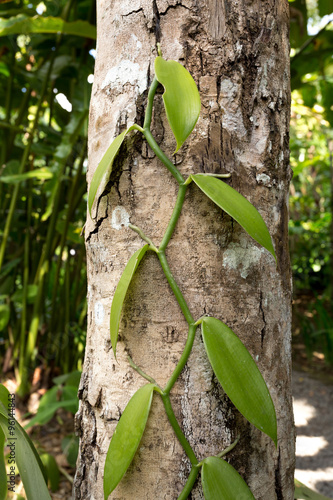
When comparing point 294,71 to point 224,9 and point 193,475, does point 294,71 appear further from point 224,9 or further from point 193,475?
point 193,475

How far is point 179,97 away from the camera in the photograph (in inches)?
14.4

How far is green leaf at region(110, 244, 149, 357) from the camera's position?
1.20 ft

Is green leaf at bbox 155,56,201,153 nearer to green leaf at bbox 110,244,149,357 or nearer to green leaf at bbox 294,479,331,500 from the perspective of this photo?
green leaf at bbox 110,244,149,357

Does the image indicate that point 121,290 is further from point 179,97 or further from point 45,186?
point 45,186

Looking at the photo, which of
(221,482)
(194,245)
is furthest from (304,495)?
(194,245)

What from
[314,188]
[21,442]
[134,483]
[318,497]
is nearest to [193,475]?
[134,483]

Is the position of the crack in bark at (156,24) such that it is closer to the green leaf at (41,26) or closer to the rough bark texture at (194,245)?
the rough bark texture at (194,245)

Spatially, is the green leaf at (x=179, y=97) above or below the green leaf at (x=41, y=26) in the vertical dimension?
below

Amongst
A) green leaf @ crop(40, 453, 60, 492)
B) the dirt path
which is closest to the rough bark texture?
green leaf @ crop(40, 453, 60, 492)

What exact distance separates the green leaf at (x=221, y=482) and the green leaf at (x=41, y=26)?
0.99 m

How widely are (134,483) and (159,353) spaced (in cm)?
12

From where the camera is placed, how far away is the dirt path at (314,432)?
1.31 meters

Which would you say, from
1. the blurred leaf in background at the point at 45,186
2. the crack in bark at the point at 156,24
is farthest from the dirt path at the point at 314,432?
the crack in bark at the point at 156,24

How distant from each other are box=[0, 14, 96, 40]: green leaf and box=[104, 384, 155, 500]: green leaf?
3.02ft
